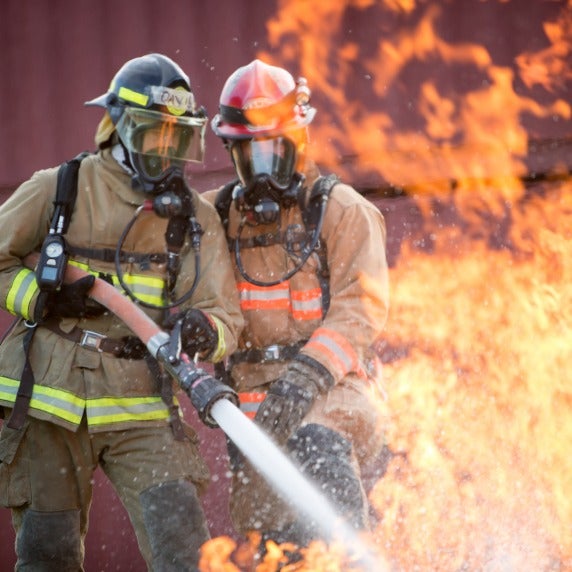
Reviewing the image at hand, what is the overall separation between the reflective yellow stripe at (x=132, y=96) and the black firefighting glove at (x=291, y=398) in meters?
1.12

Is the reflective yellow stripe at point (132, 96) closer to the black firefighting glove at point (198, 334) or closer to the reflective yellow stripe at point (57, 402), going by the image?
the black firefighting glove at point (198, 334)

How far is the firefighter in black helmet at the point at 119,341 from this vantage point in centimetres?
365

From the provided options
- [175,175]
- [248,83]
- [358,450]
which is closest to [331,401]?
[358,450]

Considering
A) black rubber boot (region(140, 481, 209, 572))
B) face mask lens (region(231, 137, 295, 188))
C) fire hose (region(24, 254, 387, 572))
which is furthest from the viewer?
face mask lens (region(231, 137, 295, 188))

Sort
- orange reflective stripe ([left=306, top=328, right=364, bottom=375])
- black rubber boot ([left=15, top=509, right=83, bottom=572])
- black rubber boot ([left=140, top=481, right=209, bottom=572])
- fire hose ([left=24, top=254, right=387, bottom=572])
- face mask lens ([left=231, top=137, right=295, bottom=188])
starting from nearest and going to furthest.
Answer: fire hose ([left=24, top=254, right=387, bottom=572]), black rubber boot ([left=140, top=481, right=209, bottom=572]), black rubber boot ([left=15, top=509, right=83, bottom=572]), orange reflective stripe ([left=306, top=328, right=364, bottom=375]), face mask lens ([left=231, top=137, right=295, bottom=188])

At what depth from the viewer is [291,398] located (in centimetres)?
370

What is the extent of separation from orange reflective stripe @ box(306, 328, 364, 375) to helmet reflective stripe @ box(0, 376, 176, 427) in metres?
0.67

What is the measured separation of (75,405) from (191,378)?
0.44 metres

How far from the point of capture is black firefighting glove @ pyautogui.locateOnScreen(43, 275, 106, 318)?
369cm

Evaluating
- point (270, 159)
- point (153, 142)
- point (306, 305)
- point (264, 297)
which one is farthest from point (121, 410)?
point (270, 159)

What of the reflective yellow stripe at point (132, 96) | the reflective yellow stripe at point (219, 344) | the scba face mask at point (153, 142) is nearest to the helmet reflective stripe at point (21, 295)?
the scba face mask at point (153, 142)

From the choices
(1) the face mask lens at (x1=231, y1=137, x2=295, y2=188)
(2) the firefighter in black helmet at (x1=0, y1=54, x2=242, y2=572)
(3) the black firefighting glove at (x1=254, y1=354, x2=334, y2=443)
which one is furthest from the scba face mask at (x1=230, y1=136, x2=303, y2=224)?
(3) the black firefighting glove at (x1=254, y1=354, x2=334, y2=443)

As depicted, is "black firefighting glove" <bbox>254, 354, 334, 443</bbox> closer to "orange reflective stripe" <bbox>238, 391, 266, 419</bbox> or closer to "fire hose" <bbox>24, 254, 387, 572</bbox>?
"fire hose" <bbox>24, 254, 387, 572</bbox>

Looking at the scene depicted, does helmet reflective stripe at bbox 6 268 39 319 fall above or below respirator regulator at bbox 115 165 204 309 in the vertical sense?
below
